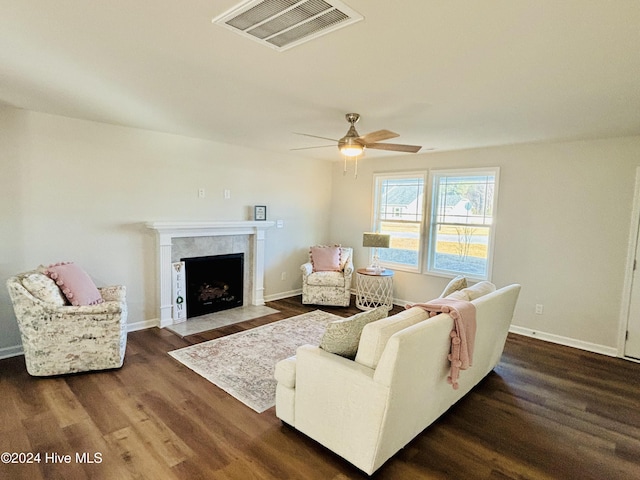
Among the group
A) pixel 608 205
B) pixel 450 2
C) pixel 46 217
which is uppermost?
pixel 450 2

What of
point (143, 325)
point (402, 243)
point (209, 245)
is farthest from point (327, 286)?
point (143, 325)

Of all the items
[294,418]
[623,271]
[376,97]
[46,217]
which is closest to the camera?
[294,418]

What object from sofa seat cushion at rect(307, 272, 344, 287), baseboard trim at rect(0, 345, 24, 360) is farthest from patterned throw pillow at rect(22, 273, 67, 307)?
sofa seat cushion at rect(307, 272, 344, 287)

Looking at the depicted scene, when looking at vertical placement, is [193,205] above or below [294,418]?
above

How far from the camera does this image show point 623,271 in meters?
3.79

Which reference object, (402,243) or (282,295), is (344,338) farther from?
(282,295)

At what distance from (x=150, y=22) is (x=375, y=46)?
1.17m

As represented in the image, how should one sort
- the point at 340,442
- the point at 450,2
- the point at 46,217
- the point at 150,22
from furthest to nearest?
1. the point at 46,217
2. the point at 340,442
3. the point at 150,22
4. the point at 450,2

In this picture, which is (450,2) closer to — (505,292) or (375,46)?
(375,46)

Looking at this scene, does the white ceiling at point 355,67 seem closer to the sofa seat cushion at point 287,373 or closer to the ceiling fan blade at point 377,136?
the ceiling fan blade at point 377,136

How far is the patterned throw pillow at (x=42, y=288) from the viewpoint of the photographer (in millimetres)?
2941

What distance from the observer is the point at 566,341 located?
4.15 m

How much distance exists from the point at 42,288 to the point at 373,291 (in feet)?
13.6

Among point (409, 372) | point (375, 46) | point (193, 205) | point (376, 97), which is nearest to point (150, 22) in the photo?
point (375, 46)
